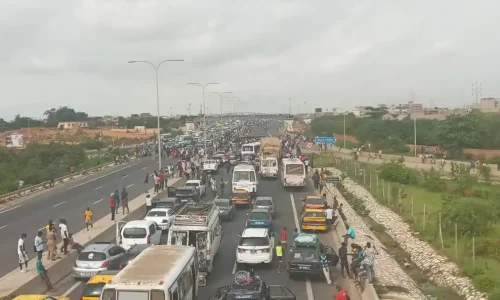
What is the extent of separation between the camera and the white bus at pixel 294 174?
44250 millimetres

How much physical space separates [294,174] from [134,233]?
23032 mm

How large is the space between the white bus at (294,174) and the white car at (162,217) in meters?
17.0

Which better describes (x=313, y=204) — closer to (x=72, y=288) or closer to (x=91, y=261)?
(x=91, y=261)

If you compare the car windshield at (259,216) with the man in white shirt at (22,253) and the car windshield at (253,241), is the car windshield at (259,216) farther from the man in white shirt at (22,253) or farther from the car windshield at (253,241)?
the man in white shirt at (22,253)

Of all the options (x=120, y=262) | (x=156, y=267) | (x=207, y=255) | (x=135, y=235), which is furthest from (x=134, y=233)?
(x=156, y=267)

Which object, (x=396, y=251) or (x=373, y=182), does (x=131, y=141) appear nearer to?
(x=373, y=182)

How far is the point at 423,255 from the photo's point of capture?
28516 mm

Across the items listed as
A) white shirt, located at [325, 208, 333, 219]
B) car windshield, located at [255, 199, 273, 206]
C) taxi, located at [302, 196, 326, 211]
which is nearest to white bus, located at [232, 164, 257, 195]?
car windshield, located at [255, 199, 273, 206]

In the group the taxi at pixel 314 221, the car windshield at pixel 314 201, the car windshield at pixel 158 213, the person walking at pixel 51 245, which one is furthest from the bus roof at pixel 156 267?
the car windshield at pixel 314 201

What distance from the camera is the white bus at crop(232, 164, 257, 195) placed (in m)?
40.5

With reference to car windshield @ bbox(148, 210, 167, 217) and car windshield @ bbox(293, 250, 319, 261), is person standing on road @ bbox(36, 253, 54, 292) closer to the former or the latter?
car windshield @ bbox(293, 250, 319, 261)

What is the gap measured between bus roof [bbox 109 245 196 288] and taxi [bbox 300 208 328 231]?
1303cm

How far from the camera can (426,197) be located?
4353 cm

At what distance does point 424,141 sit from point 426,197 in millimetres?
57096
